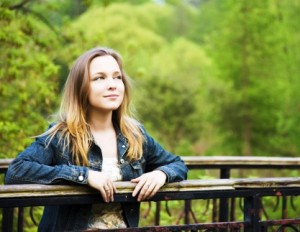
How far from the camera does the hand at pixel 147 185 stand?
8.67ft

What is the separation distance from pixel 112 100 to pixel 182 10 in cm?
5520

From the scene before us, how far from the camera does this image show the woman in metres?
2.66

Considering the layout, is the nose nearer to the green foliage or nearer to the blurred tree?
the green foliage

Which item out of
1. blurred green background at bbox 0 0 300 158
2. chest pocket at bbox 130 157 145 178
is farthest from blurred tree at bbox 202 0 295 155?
chest pocket at bbox 130 157 145 178

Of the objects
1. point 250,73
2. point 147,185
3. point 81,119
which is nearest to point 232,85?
point 250,73

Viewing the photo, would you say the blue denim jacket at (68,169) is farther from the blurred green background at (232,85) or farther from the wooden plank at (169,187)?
the blurred green background at (232,85)

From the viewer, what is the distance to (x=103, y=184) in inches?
100.0

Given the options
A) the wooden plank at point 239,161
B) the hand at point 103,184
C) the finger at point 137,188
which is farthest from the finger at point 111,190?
the wooden plank at point 239,161

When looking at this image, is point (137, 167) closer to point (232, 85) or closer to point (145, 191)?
point (145, 191)

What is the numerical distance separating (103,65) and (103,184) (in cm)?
72

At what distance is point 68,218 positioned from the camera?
2.79m

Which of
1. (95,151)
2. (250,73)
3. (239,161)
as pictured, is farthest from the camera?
(250,73)

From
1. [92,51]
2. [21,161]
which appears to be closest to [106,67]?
[92,51]

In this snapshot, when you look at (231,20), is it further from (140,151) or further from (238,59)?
(140,151)
